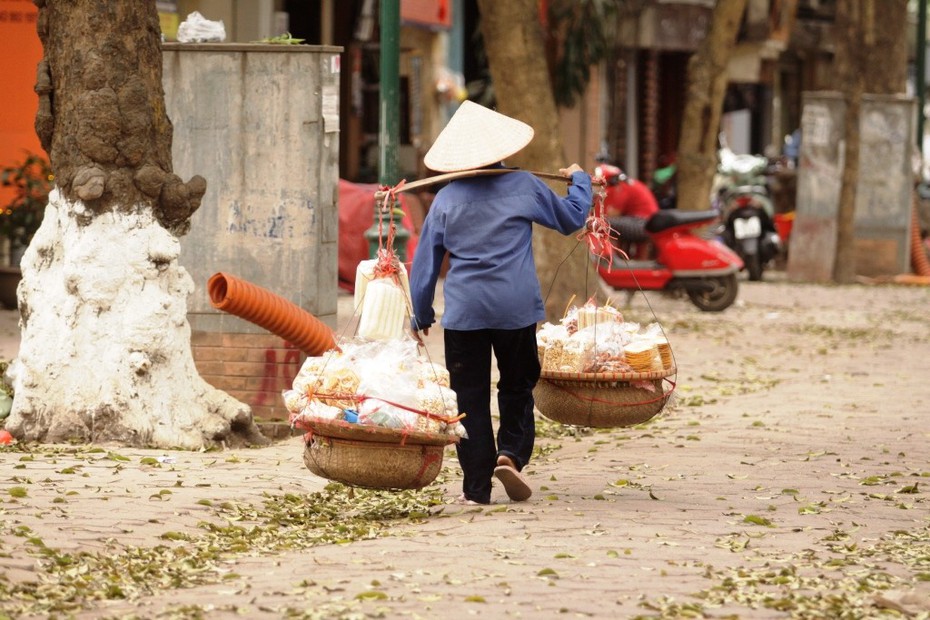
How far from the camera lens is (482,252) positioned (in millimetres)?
7441

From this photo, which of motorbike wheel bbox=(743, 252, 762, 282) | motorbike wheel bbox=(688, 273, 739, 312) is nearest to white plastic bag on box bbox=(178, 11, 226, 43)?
motorbike wheel bbox=(688, 273, 739, 312)

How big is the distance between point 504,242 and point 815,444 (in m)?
2.97

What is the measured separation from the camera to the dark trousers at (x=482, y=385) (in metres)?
7.53

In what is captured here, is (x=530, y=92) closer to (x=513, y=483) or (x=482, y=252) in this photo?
(x=482, y=252)

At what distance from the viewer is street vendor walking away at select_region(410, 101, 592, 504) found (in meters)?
7.43

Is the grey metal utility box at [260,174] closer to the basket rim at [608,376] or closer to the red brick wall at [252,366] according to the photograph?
the red brick wall at [252,366]

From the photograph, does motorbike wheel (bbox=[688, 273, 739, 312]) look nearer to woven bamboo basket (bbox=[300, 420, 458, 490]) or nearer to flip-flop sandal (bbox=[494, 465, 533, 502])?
flip-flop sandal (bbox=[494, 465, 533, 502])

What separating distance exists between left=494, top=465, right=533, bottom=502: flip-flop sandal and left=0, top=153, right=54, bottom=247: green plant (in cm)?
823

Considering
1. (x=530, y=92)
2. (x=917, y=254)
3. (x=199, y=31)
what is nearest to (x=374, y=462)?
(x=199, y=31)

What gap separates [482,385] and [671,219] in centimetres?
1025

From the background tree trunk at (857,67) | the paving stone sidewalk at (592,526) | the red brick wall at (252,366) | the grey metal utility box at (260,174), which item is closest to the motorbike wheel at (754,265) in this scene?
the background tree trunk at (857,67)

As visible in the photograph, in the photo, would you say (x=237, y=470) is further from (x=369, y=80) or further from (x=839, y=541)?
(x=369, y=80)

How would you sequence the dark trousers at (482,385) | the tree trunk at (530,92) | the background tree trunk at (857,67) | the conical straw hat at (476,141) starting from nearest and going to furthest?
1. the conical straw hat at (476,141)
2. the dark trousers at (482,385)
3. the tree trunk at (530,92)
4. the background tree trunk at (857,67)

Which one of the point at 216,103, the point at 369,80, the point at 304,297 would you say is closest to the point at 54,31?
the point at 216,103
